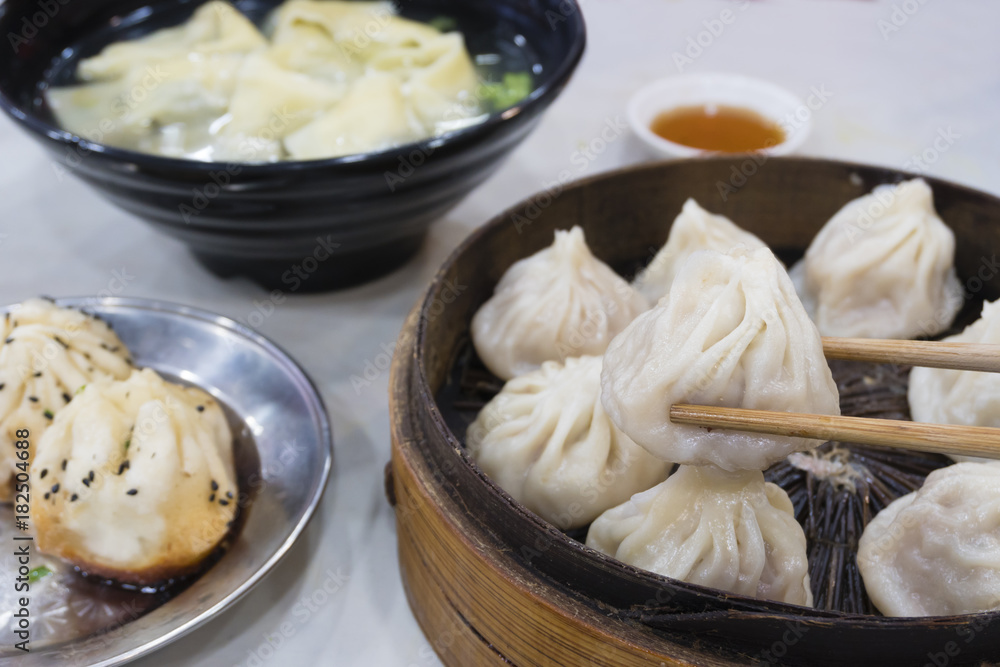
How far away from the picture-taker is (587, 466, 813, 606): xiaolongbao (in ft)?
4.53

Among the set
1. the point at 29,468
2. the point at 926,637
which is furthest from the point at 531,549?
the point at 29,468

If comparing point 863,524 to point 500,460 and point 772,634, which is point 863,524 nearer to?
point 772,634

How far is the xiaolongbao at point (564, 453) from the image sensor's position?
1615mm

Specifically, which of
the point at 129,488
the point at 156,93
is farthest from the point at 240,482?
the point at 156,93

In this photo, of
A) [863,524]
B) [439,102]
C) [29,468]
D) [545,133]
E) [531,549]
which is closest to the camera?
[531,549]

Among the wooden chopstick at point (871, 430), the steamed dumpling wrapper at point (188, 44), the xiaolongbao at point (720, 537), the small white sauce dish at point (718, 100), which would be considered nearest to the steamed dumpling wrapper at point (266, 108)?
the steamed dumpling wrapper at point (188, 44)

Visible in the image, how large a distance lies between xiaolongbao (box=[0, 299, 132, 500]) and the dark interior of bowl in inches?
32.9

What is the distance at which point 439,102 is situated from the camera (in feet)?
7.94

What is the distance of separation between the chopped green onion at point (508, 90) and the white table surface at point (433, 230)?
0.48 m

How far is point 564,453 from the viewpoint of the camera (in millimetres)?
1663

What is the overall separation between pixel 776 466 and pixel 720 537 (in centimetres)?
41

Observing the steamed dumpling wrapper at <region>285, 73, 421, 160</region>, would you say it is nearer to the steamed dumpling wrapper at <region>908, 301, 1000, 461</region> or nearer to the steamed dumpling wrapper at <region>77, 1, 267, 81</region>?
the steamed dumpling wrapper at <region>77, 1, 267, 81</region>

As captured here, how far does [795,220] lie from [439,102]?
3.64 ft

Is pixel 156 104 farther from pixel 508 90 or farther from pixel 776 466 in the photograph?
pixel 776 466
